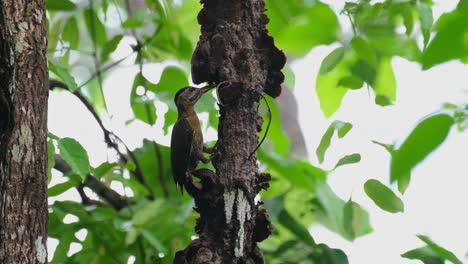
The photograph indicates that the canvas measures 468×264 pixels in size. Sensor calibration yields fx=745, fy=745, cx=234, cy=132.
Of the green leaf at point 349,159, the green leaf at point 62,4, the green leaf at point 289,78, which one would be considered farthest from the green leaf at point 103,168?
the green leaf at point 349,159

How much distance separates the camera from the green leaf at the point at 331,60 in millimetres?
2457

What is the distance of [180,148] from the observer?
3.11m

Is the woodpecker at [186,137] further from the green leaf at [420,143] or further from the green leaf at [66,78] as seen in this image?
→ the green leaf at [420,143]

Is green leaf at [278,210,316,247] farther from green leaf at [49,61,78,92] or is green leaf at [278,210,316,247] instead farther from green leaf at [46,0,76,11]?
green leaf at [46,0,76,11]

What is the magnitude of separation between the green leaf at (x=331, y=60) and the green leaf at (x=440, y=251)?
649 mm

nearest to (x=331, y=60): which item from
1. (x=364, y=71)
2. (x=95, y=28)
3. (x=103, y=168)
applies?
(x=364, y=71)

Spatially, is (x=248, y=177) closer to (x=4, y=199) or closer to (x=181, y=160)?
(x=4, y=199)

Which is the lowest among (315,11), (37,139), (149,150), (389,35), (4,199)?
(4,199)

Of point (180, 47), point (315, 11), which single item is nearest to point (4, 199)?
point (315, 11)

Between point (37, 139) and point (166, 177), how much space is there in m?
1.76

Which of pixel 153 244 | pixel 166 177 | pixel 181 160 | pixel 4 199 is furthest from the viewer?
pixel 166 177

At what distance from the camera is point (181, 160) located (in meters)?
3.07

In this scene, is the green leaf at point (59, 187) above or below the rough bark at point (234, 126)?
above

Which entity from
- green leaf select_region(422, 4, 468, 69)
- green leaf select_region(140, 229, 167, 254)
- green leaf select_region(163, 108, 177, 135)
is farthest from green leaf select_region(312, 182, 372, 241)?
green leaf select_region(422, 4, 468, 69)
